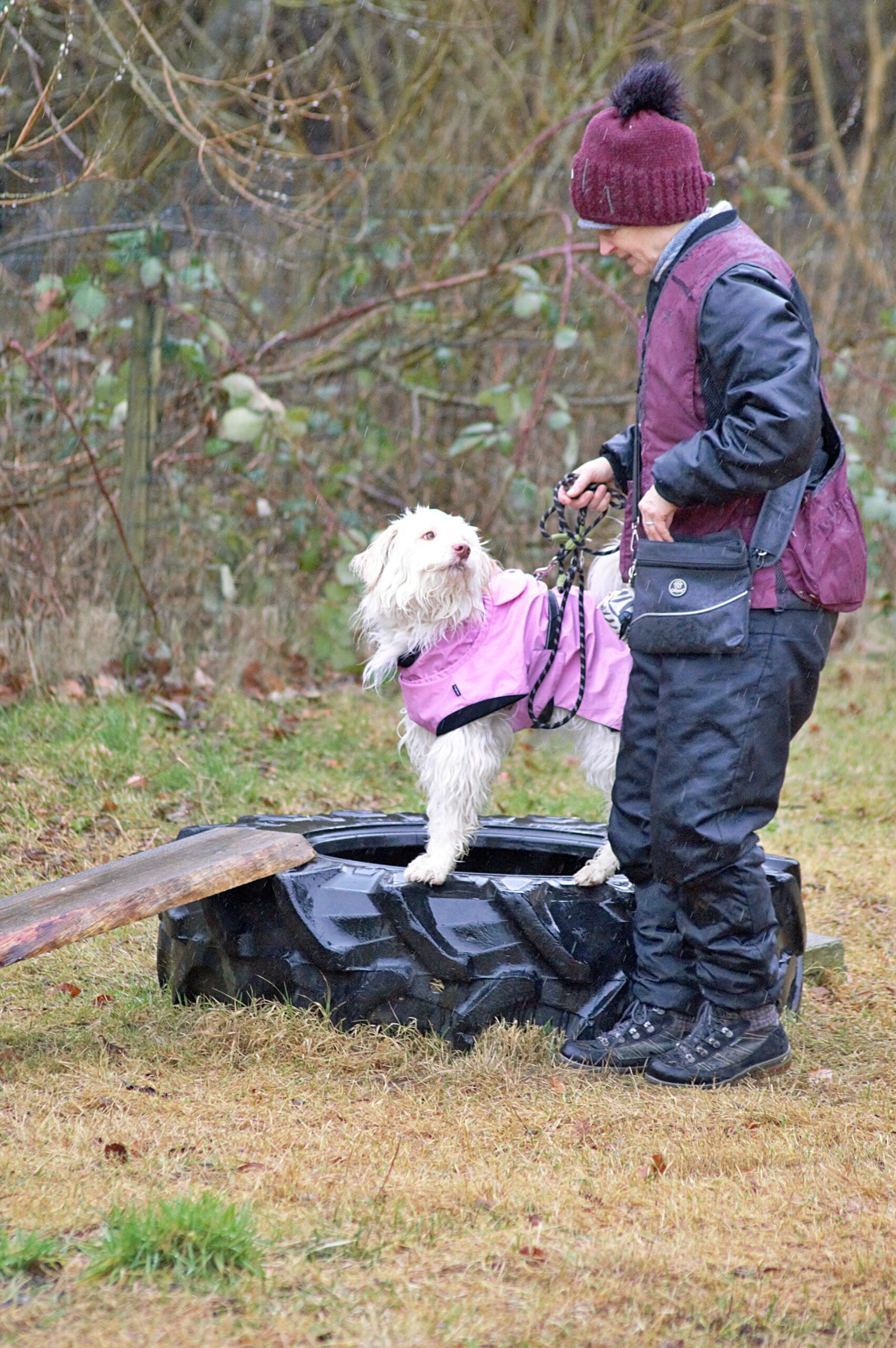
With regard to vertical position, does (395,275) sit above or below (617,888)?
above

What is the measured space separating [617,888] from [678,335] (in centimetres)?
141

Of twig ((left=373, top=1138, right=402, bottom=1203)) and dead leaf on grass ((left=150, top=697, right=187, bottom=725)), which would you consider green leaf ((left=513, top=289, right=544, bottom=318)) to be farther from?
twig ((left=373, top=1138, right=402, bottom=1203))

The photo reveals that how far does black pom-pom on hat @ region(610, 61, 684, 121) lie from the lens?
127 inches

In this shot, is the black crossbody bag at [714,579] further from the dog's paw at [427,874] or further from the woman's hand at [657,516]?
the dog's paw at [427,874]

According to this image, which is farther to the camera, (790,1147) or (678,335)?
(678,335)

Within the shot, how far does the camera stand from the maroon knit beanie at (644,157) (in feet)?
10.6

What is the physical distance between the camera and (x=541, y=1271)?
7.70 ft

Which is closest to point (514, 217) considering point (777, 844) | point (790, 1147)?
point (777, 844)

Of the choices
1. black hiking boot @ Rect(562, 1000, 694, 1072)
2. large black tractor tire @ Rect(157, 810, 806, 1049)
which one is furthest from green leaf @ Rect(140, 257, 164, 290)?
black hiking boot @ Rect(562, 1000, 694, 1072)

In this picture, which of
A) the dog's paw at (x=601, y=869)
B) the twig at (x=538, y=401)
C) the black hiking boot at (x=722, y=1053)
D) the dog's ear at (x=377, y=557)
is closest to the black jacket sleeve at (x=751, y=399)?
the dog's ear at (x=377, y=557)

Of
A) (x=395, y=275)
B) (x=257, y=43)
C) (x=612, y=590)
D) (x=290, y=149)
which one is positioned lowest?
(x=612, y=590)

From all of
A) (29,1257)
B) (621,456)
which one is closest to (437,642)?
(621,456)

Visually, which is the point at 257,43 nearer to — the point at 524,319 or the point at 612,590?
the point at 524,319

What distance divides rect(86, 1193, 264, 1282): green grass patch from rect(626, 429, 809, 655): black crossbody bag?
1.58m
